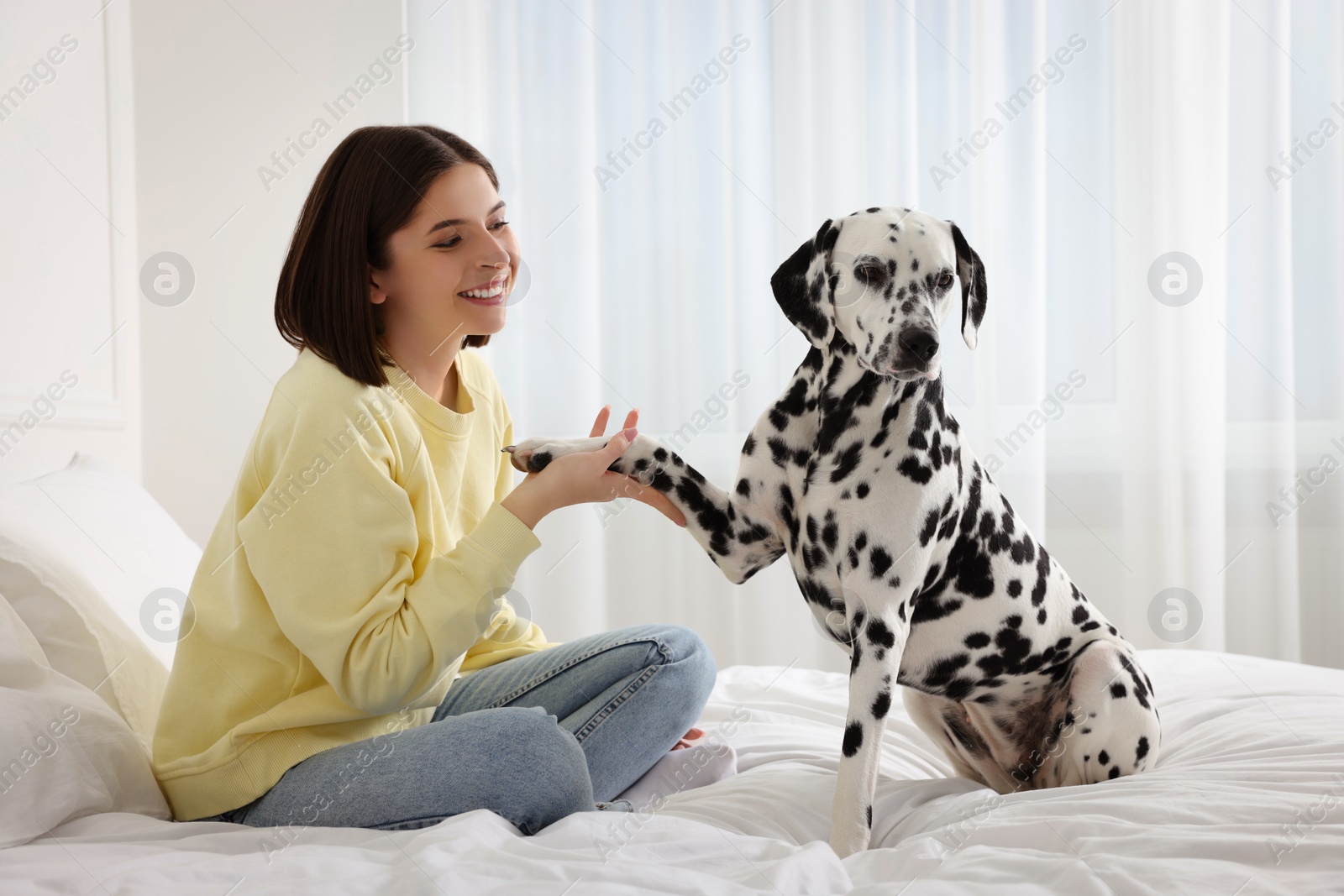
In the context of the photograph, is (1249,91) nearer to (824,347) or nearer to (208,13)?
(824,347)

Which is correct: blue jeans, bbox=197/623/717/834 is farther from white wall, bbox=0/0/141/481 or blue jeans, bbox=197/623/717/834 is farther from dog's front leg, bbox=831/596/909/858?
white wall, bbox=0/0/141/481

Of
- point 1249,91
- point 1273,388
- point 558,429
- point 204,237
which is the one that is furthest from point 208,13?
point 1273,388

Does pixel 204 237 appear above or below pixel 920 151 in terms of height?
below

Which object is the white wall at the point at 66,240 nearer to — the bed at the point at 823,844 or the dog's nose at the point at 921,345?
the bed at the point at 823,844

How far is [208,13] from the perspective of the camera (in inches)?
126

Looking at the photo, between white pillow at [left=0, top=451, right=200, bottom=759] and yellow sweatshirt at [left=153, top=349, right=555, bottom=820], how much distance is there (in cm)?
14

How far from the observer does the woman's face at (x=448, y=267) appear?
1.68 m

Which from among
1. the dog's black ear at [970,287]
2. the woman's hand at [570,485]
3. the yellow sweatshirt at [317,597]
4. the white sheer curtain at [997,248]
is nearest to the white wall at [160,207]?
the white sheer curtain at [997,248]

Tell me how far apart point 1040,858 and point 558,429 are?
2844 mm

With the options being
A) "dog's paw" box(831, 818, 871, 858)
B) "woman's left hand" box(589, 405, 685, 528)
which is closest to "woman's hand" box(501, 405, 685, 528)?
"woman's left hand" box(589, 405, 685, 528)

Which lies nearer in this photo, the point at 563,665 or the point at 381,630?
the point at 381,630

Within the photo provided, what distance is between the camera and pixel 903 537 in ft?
4.73

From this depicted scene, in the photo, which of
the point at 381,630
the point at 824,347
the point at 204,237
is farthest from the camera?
the point at 204,237

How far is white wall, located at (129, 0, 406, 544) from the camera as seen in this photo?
3.08 metres
